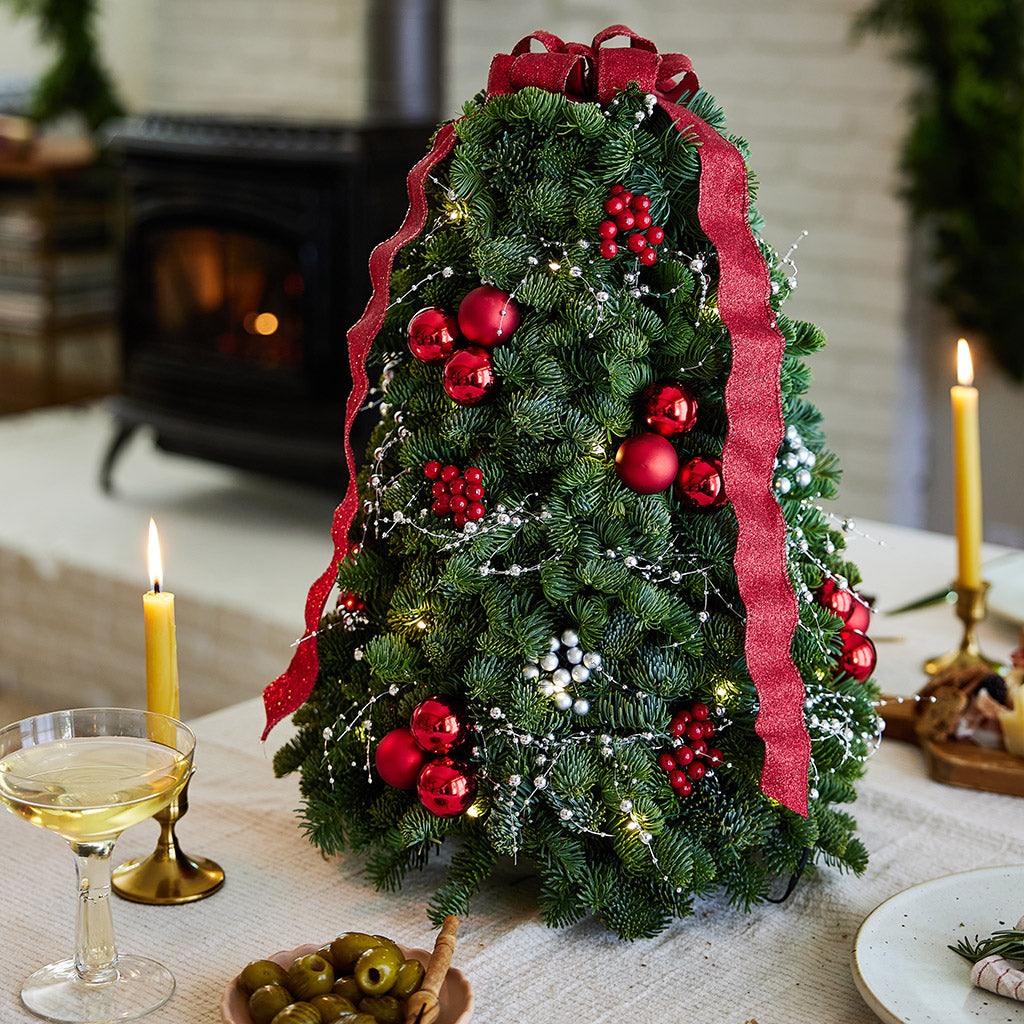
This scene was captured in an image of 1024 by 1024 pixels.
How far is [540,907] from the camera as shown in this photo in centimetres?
87

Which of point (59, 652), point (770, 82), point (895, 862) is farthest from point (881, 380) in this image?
point (895, 862)

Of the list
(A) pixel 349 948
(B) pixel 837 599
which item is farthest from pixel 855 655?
(A) pixel 349 948

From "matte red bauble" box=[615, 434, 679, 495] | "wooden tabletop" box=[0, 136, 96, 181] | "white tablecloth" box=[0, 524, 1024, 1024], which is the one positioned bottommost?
"white tablecloth" box=[0, 524, 1024, 1024]

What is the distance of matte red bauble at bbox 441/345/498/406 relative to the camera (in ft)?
2.73

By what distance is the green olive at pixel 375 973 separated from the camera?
27.8 inches

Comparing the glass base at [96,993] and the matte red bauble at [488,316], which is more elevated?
the matte red bauble at [488,316]

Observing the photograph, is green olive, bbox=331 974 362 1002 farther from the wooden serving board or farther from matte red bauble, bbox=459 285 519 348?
the wooden serving board

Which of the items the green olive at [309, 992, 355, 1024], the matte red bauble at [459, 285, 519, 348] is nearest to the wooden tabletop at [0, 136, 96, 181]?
the matte red bauble at [459, 285, 519, 348]

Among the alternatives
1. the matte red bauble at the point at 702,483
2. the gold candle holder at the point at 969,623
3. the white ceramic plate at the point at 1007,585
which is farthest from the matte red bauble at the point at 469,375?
the white ceramic plate at the point at 1007,585

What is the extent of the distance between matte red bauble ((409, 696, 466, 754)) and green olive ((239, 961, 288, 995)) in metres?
0.18

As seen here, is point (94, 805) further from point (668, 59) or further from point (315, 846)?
point (668, 59)

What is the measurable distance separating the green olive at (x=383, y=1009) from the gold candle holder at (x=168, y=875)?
22 centimetres

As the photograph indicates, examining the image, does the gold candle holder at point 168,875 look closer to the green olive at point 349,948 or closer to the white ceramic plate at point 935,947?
the green olive at point 349,948

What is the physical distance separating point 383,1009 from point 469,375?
37 centimetres
